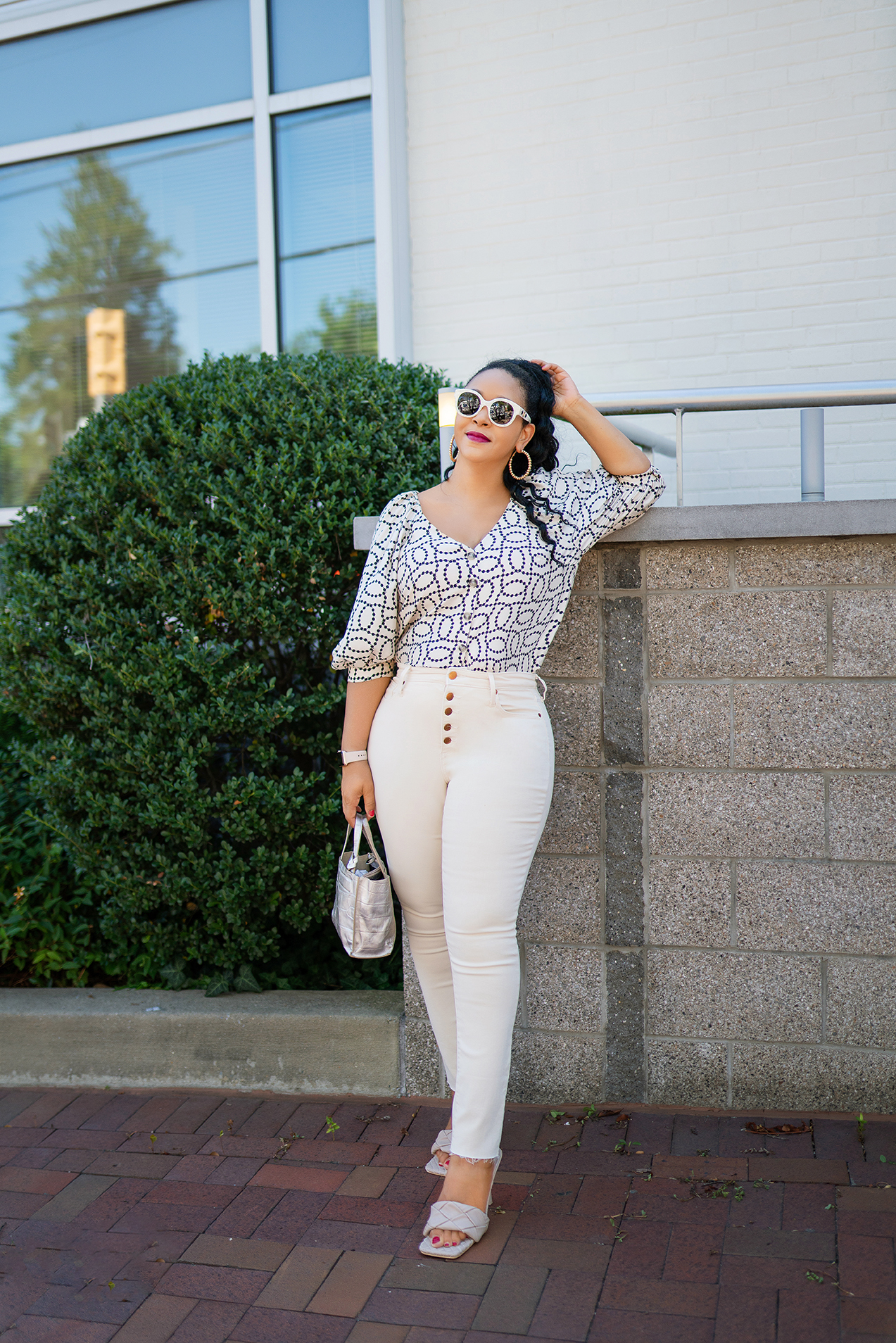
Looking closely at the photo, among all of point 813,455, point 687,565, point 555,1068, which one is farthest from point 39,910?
point 813,455

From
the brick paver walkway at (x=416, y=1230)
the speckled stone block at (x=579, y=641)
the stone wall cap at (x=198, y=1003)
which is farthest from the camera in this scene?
the stone wall cap at (x=198, y=1003)

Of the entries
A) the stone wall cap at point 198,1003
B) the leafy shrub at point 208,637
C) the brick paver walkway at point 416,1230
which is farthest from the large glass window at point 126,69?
the brick paver walkway at point 416,1230

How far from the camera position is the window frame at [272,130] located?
507cm

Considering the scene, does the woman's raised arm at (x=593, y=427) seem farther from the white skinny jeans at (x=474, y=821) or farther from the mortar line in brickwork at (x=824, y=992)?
the mortar line in brickwork at (x=824, y=992)

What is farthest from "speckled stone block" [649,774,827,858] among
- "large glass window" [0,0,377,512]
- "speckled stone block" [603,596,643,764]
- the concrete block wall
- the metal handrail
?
"large glass window" [0,0,377,512]

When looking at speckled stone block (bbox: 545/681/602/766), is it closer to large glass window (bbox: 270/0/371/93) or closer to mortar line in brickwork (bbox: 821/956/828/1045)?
mortar line in brickwork (bbox: 821/956/828/1045)

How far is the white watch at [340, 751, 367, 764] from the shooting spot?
8.36 feet

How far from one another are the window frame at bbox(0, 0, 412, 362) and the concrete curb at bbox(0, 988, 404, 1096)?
3.12 m

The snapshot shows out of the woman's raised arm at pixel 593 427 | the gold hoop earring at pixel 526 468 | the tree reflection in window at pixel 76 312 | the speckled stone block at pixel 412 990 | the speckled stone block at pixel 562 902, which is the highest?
the tree reflection in window at pixel 76 312

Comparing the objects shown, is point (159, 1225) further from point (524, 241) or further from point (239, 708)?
point (524, 241)

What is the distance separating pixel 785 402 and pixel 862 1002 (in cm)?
152

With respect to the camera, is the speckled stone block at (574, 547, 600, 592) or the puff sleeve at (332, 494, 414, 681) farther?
the speckled stone block at (574, 547, 600, 592)

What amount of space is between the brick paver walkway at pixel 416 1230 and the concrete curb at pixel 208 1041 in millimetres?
98

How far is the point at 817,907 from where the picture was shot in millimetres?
2807
